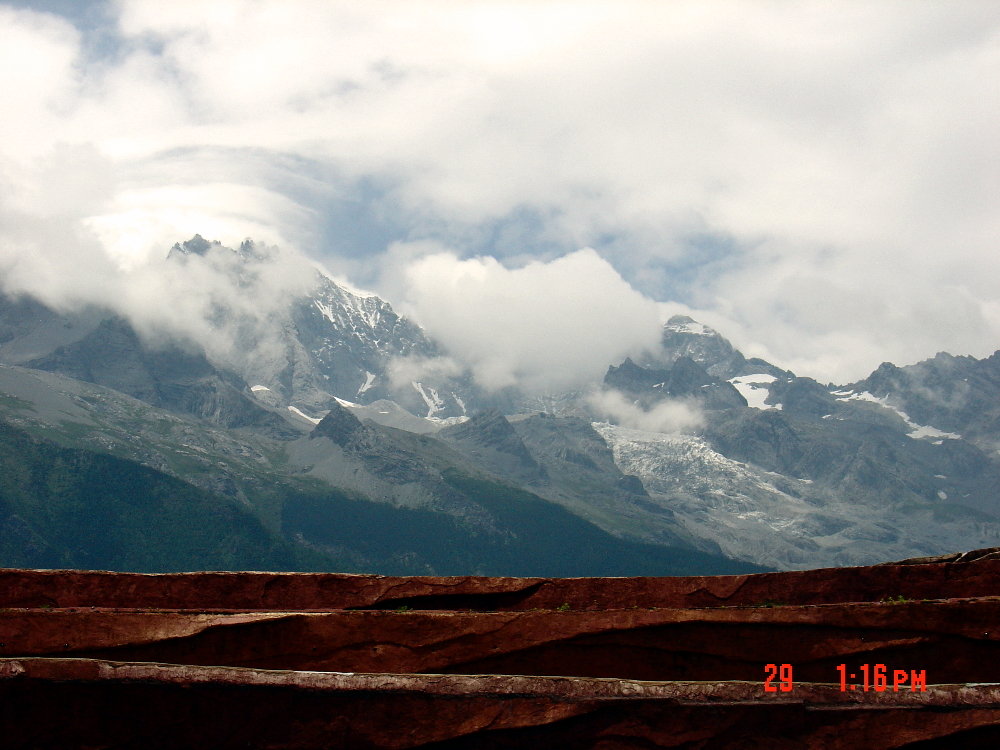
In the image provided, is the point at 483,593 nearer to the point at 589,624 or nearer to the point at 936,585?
the point at 589,624

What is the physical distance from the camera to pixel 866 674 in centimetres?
2414

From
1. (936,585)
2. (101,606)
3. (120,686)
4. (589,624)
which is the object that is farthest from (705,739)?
(101,606)

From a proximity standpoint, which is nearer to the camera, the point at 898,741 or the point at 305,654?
the point at 898,741

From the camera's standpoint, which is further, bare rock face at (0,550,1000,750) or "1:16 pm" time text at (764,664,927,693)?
"1:16 pm" time text at (764,664,927,693)

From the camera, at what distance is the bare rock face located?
22.1m

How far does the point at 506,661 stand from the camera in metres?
24.9

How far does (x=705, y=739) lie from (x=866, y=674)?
4797 millimetres

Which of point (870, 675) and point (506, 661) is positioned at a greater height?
point (506, 661)

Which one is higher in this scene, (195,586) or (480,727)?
(195,586)

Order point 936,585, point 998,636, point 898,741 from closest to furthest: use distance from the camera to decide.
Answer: point 898,741
point 998,636
point 936,585

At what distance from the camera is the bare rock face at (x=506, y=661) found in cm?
2214

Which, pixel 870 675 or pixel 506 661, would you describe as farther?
pixel 506 661

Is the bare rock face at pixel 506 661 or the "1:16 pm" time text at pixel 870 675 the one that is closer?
the bare rock face at pixel 506 661

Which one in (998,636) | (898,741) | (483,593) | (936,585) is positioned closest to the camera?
(898,741)
